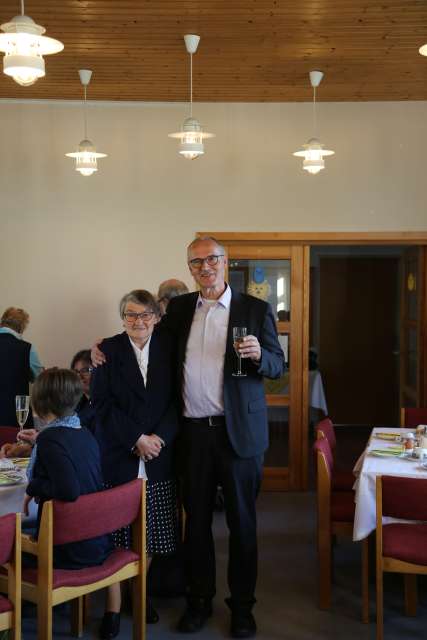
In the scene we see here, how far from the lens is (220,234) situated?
6672 mm

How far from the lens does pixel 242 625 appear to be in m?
3.69

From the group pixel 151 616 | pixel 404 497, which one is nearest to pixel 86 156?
pixel 151 616

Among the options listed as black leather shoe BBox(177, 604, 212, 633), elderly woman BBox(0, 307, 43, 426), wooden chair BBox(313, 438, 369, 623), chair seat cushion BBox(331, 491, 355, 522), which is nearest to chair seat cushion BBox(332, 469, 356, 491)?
chair seat cushion BBox(331, 491, 355, 522)

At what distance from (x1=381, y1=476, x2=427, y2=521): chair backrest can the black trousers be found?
2.05 ft

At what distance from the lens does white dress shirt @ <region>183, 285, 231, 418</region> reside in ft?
12.0

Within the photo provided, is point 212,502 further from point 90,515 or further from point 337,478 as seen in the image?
point 337,478

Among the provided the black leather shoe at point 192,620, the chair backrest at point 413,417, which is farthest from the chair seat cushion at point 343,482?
the black leather shoe at point 192,620

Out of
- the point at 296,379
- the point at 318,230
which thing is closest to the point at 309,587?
the point at 296,379

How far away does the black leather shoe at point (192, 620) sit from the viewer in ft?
12.2

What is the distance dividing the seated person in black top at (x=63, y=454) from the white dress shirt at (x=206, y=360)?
631 millimetres

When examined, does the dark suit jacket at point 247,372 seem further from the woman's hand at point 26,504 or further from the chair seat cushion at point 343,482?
the chair seat cushion at point 343,482

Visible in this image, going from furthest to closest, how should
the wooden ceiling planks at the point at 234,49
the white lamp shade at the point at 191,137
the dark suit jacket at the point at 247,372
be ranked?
the white lamp shade at the point at 191,137 < the wooden ceiling planks at the point at 234,49 < the dark suit jacket at the point at 247,372

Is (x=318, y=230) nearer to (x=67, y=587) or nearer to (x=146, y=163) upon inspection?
(x=146, y=163)

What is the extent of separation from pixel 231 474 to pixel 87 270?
349cm
